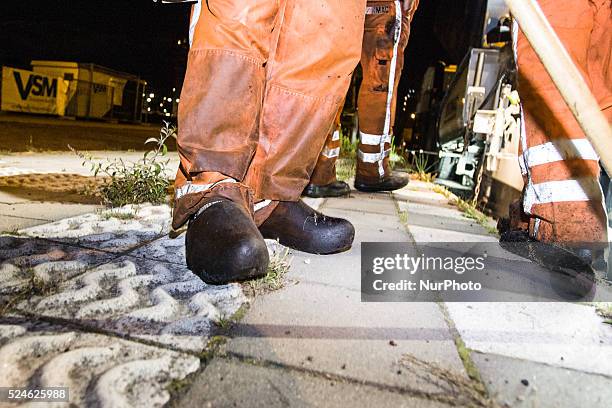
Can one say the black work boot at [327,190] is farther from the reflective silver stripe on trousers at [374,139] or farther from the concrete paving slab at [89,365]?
the concrete paving slab at [89,365]

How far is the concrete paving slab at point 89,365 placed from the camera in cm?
69

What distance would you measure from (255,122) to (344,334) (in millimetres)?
787

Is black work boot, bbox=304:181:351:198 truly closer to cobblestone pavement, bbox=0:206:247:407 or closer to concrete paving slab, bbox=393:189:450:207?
concrete paving slab, bbox=393:189:450:207

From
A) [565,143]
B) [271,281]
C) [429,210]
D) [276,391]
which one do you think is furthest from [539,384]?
[429,210]

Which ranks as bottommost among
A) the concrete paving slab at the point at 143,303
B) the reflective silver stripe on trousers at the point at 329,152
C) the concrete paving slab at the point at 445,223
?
the concrete paving slab at the point at 445,223

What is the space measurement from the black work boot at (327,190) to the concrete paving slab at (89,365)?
221cm

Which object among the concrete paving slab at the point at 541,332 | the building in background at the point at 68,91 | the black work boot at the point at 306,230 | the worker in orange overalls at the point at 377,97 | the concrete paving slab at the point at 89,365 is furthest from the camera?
the building in background at the point at 68,91

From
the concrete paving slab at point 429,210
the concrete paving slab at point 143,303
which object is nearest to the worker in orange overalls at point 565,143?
the concrete paving slab at point 429,210

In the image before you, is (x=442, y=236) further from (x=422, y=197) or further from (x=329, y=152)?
(x=422, y=197)

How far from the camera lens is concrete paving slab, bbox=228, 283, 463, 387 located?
0.84m

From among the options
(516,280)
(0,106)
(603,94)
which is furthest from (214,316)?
(0,106)

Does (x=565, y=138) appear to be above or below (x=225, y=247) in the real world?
above

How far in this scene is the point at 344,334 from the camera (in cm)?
96

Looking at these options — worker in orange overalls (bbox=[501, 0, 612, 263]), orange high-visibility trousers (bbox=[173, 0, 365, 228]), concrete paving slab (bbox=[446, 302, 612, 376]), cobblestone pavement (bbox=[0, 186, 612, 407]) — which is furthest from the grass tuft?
worker in orange overalls (bbox=[501, 0, 612, 263])
